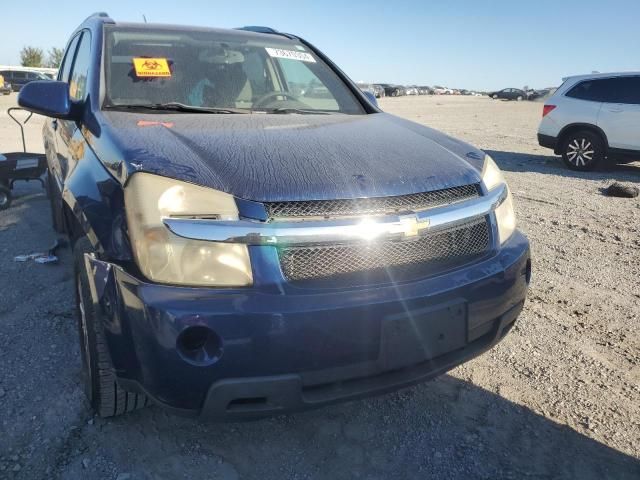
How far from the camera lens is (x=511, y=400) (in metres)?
2.52

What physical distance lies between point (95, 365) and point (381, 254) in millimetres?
1187

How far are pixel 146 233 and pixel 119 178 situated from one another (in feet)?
0.99

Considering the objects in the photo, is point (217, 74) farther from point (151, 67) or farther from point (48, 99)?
point (48, 99)

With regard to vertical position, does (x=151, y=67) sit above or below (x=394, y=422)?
above

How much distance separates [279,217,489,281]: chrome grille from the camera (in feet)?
5.84

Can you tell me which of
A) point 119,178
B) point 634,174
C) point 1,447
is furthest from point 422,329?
point 634,174

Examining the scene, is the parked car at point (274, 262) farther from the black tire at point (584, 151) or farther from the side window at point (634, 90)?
the side window at point (634, 90)

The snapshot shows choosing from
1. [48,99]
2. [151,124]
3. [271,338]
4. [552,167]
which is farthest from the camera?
[552,167]

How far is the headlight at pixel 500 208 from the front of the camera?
2322 mm

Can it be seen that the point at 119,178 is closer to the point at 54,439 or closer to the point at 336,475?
the point at 54,439

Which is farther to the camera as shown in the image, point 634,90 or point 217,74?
point 634,90

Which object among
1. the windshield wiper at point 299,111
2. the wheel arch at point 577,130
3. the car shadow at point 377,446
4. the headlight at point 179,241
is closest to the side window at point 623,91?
the wheel arch at point 577,130

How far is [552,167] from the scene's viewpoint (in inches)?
385

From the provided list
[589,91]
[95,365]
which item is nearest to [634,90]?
[589,91]
